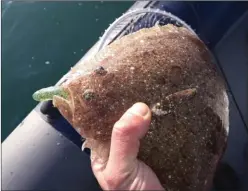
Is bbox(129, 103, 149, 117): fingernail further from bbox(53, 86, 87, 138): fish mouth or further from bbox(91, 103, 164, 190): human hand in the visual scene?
bbox(53, 86, 87, 138): fish mouth

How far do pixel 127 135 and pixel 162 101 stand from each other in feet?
0.92

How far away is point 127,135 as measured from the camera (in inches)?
59.2

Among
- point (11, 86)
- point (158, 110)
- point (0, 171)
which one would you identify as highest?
point (158, 110)

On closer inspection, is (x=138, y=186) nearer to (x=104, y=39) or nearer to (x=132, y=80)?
(x=132, y=80)

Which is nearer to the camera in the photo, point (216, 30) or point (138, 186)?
point (138, 186)

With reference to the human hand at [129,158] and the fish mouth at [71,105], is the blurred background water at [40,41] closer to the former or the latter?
the fish mouth at [71,105]

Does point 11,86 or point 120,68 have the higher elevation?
point 120,68

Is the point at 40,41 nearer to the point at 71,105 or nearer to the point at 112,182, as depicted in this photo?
the point at 71,105

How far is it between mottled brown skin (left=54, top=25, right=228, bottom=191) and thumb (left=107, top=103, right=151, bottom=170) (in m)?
0.14

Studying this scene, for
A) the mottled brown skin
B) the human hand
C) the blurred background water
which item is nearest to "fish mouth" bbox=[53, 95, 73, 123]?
the mottled brown skin

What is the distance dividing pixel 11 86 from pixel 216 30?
1678 millimetres

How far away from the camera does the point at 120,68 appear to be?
1.73m

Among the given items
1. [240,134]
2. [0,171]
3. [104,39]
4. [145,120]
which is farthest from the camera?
[240,134]

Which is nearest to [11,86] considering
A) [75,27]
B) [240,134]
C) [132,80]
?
[75,27]
